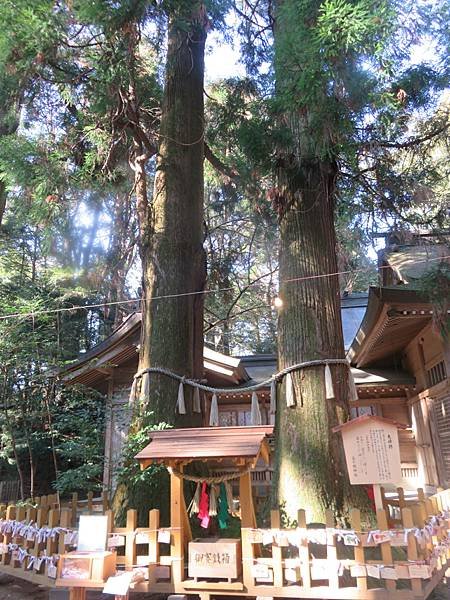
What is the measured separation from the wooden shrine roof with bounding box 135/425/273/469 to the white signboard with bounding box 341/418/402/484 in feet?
2.34

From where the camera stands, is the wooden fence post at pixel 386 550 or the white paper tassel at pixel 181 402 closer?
the wooden fence post at pixel 386 550

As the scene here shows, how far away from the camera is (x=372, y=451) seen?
371cm

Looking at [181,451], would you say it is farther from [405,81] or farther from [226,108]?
[226,108]

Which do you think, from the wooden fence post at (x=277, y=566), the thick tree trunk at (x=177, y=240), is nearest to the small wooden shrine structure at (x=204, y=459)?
the wooden fence post at (x=277, y=566)

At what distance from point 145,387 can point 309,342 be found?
199 centimetres

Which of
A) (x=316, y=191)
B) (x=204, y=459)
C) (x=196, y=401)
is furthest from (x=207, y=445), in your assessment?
(x=316, y=191)

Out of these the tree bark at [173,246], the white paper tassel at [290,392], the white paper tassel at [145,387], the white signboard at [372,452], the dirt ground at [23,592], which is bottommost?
the dirt ground at [23,592]

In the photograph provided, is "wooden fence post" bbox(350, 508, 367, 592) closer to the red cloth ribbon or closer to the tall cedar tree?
the tall cedar tree

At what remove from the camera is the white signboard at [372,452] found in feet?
12.0

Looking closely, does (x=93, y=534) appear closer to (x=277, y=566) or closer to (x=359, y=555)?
(x=277, y=566)

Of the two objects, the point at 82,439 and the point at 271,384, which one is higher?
the point at 271,384

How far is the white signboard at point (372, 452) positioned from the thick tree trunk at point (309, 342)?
0.67 metres

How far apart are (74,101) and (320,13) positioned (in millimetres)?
4241

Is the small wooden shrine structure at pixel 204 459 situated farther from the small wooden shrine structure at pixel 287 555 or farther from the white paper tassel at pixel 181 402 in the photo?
the white paper tassel at pixel 181 402
